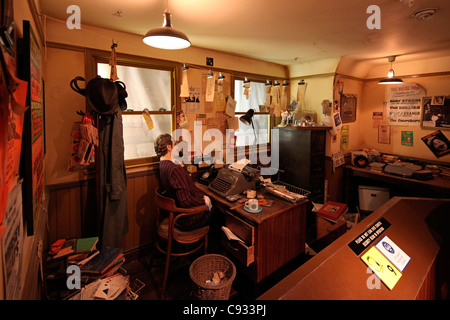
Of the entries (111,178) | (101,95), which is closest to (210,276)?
(111,178)

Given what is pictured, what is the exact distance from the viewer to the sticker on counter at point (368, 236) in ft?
3.42

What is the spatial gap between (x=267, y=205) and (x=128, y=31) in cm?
217

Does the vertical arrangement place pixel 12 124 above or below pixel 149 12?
below

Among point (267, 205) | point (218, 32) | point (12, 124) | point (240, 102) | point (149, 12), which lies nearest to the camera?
point (12, 124)

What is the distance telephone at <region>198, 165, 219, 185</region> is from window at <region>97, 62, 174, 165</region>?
0.61 m

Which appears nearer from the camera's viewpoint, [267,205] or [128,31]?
[267,205]

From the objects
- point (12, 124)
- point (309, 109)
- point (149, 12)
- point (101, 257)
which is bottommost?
point (101, 257)

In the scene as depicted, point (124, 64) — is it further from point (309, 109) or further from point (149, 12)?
point (309, 109)

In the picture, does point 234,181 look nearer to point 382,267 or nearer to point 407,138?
point 382,267

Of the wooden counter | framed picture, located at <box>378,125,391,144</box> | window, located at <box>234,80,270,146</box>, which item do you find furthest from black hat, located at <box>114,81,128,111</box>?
framed picture, located at <box>378,125,391,144</box>

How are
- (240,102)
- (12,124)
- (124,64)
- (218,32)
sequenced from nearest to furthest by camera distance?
(12,124) → (218,32) → (124,64) → (240,102)

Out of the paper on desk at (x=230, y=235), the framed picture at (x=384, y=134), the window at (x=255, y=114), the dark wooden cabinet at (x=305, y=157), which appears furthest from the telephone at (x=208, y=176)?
the framed picture at (x=384, y=134)
